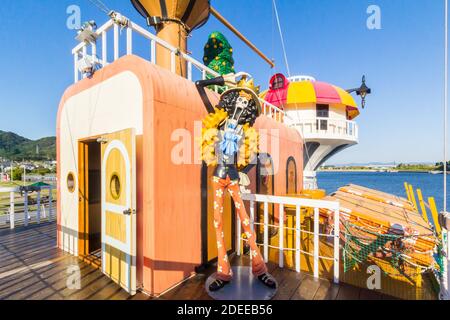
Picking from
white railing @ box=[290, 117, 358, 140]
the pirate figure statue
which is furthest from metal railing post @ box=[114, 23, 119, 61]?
white railing @ box=[290, 117, 358, 140]

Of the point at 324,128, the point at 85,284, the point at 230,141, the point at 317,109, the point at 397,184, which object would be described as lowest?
the point at 397,184

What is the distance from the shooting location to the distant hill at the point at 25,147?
88.8 meters

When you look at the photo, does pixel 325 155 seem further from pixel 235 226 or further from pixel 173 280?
pixel 173 280

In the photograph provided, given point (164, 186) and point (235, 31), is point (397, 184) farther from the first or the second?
point (164, 186)

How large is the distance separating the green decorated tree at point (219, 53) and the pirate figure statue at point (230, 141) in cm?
336

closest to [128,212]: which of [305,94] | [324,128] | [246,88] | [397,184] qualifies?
[246,88]

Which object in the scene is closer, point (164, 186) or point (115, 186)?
point (164, 186)

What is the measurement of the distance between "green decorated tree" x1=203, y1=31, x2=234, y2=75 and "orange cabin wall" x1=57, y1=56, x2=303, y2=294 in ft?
9.12

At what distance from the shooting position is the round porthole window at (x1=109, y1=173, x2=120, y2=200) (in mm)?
2996

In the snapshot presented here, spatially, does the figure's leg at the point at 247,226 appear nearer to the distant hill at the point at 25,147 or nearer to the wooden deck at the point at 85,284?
the wooden deck at the point at 85,284

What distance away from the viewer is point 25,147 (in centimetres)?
10788

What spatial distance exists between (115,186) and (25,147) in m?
144

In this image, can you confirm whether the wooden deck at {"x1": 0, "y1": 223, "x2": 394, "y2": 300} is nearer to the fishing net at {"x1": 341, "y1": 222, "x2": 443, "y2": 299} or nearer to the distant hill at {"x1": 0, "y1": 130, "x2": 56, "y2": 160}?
the fishing net at {"x1": 341, "y1": 222, "x2": 443, "y2": 299}
